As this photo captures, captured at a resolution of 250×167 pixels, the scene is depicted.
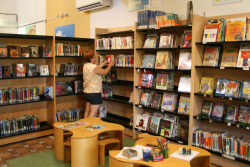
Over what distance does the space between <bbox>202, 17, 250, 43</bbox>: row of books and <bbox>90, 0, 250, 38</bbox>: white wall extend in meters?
0.22

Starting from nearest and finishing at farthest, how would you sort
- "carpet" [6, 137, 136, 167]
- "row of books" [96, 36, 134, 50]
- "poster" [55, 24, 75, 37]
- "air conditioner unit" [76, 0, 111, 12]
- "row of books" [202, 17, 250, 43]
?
"row of books" [202, 17, 250, 43] → "carpet" [6, 137, 136, 167] → "row of books" [96, 36, 134, 50] → "air conditioner unit" [76, 0, 111, 12] → "poster" [55, 24, 75, 37]

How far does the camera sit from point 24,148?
176 inches

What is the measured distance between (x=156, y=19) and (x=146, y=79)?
117 centimetres

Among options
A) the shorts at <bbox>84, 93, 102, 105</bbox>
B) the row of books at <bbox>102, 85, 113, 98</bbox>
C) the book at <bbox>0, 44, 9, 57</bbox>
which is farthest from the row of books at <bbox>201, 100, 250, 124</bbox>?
the book at <bbox>0, 44, 9, 57</bbox>

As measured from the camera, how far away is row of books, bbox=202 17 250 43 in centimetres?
333

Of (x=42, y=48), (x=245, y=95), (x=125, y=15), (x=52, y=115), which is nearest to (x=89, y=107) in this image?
(x=52, y=115)

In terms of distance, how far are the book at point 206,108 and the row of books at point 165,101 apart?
0.25 meters

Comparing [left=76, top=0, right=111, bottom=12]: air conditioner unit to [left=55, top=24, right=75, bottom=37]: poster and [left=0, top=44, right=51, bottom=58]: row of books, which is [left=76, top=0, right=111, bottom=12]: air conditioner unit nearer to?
[left=55, top=24, right=75, bottom=37]: poster

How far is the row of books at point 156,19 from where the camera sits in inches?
161

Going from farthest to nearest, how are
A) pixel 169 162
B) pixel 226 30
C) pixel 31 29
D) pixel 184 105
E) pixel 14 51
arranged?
1. pixel 31 29
2. pixel 14 51
3. pixel 184 105
4. pixel 226 30
5. pixel 169 162

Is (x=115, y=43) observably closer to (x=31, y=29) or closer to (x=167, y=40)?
(x=167, y=40)

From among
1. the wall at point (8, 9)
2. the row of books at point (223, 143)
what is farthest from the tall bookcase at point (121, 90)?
the wall at point (8, 9)

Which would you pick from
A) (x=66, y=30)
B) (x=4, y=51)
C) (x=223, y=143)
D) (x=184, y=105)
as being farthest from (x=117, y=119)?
(x=66, y=30)

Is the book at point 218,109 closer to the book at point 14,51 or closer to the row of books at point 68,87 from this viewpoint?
the row of books at point 68,87
